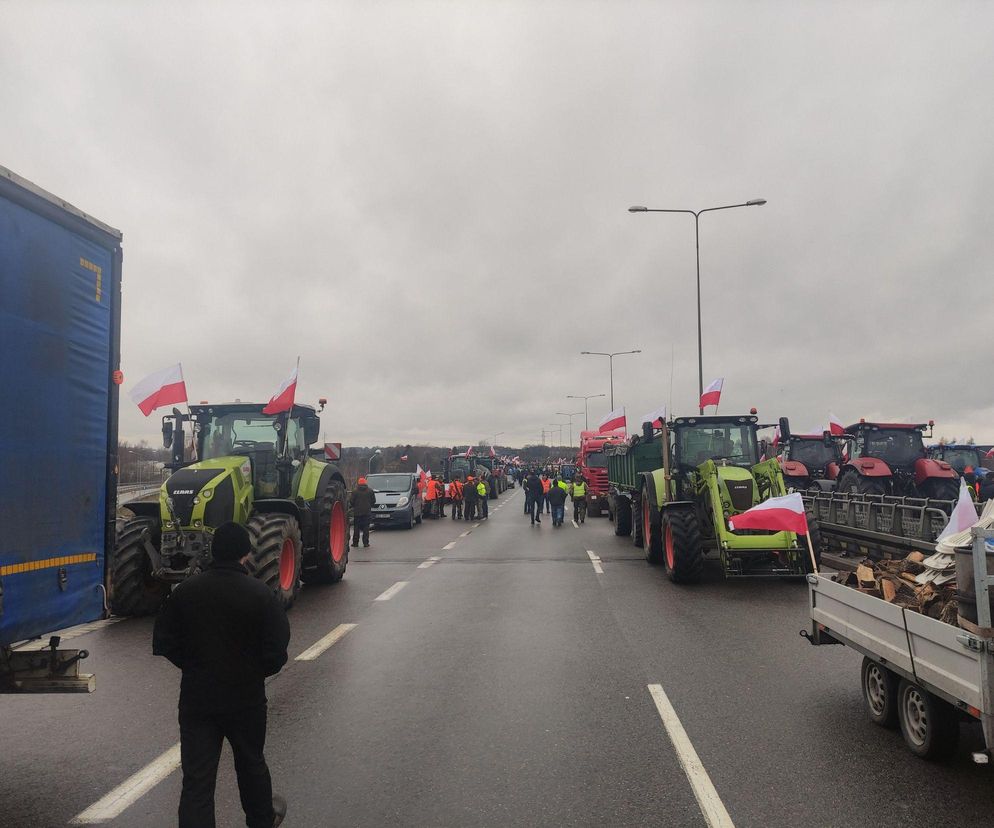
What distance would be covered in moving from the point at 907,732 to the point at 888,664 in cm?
46

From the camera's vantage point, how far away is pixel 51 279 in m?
4.47

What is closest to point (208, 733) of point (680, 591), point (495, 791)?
point (495, 791)

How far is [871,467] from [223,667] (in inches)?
630

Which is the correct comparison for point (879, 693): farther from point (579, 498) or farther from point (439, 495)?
point (439, 495)

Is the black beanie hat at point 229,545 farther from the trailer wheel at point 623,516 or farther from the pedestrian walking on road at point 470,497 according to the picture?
the pedestrian walking on road at point 470,497

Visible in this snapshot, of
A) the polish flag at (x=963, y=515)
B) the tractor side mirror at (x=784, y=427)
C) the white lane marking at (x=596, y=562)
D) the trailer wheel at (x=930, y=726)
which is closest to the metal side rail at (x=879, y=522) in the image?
the tractor side mirror at (x=784, y=427)

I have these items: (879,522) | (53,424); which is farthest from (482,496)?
(53,424)

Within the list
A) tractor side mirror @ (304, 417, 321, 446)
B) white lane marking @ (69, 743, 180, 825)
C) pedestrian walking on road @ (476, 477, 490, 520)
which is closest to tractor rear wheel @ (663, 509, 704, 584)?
tractor side mirror @ (304, 417, 321, 446)

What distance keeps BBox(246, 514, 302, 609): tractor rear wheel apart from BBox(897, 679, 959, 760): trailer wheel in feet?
22.5

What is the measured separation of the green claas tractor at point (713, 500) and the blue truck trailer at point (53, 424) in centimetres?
884

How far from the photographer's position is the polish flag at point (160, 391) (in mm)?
9383

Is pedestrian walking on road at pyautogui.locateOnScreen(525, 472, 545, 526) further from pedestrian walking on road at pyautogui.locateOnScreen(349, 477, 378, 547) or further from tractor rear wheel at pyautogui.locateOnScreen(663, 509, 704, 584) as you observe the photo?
tractor rear wheel at pyautogui.locateOnScreen(663, 509, 704, 584)

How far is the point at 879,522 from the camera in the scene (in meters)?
12.6

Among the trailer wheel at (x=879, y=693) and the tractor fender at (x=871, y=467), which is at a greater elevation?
the tractor fender at (x=871, y=467)
